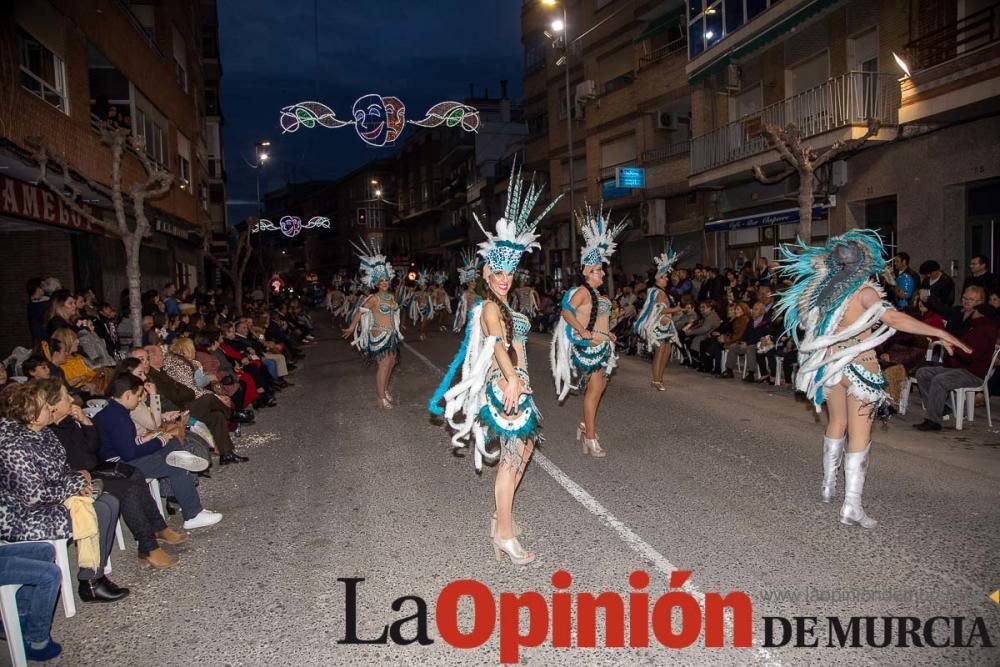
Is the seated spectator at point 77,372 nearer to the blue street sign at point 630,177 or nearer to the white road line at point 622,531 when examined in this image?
the white road line at point 622,531

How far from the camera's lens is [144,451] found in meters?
5.21

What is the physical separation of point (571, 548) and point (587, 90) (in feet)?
87.7

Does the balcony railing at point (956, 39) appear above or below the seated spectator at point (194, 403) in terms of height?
above

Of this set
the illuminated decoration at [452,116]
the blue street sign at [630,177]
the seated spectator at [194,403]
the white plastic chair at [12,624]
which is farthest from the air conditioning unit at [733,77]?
the white plastic chair at [12,624]

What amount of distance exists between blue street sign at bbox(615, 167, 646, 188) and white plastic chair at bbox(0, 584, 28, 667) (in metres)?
23.3

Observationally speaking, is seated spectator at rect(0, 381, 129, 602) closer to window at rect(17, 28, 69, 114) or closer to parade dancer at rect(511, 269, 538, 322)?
window at rect(17, 28, 69, 114)

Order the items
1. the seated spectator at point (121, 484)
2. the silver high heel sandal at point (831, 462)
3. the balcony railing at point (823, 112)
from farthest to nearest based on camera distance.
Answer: the balcony railing at point (823, 112)
the silver high heel sandal at point (831, 462)
the seated spectator at point (121, 484)

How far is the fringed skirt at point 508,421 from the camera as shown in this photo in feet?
14.7

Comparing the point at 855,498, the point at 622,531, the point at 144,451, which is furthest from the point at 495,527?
the point at 144,451

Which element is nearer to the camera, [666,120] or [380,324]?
[380,324]

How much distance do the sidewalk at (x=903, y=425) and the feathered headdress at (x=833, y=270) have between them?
2.27 metres

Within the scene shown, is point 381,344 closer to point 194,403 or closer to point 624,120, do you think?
point 194,403

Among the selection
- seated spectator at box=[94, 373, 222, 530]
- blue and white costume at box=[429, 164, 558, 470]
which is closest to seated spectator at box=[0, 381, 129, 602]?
seated spectator at box=[94, 373, 222, 530]

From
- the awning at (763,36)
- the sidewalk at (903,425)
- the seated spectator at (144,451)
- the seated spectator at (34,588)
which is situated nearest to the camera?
the seated spectator at (34,588)
